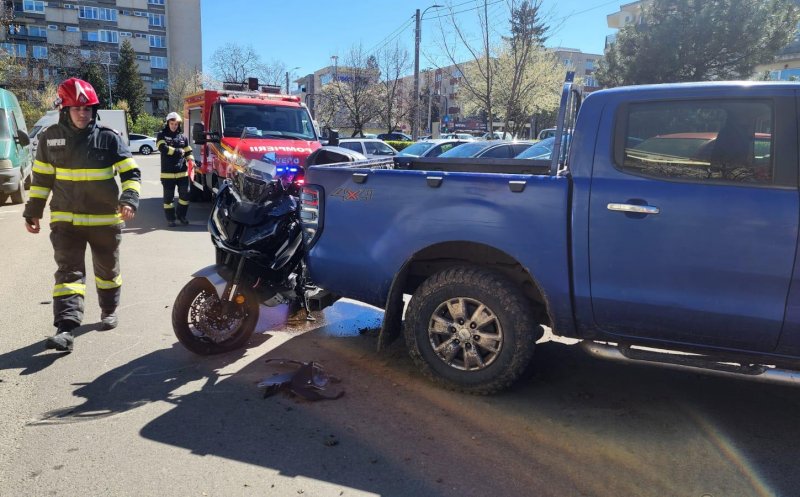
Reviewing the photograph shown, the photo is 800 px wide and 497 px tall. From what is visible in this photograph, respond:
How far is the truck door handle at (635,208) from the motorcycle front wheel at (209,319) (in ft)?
8.70

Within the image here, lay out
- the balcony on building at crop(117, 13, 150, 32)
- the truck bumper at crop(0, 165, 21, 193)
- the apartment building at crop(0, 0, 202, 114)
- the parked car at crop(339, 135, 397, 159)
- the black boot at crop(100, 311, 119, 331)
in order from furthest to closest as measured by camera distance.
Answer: the balcony on building at crop(117, 13, 150, 32) < the apartment building at crop(0, 0, 202, 114) < the parked car at crop(339, 135, 397, 159) < the truck bumper at crop(0, 165, 21, 193) < the black boot at crop(100, 311, 119, 331)

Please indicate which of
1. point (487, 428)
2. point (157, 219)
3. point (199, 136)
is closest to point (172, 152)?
point (199, 136)

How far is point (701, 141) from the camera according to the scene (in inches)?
131

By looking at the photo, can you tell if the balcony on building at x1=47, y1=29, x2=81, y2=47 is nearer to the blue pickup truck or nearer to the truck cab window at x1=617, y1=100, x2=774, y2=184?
the blue pickup truck

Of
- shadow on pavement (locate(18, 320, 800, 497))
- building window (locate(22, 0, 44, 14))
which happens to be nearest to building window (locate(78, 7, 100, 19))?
building window (locate(22, 0, 44, 14))

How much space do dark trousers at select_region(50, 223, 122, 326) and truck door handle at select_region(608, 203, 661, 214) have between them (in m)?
3.75

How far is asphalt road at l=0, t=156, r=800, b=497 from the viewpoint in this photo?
2.88m

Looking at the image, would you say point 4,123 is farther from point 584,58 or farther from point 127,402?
point 584,58

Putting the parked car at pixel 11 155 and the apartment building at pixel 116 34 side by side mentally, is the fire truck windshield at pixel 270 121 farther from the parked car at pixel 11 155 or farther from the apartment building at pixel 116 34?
the apartment building at pixel 116 34

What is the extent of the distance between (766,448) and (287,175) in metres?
3.57

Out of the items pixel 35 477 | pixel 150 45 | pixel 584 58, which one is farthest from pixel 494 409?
pixel 584 58

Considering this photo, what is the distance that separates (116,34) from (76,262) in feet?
267

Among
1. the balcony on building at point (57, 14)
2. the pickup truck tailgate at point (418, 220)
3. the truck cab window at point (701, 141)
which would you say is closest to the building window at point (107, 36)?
the balcony on building at point (57, 14)

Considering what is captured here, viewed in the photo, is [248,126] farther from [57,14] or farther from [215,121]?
[57,14]
